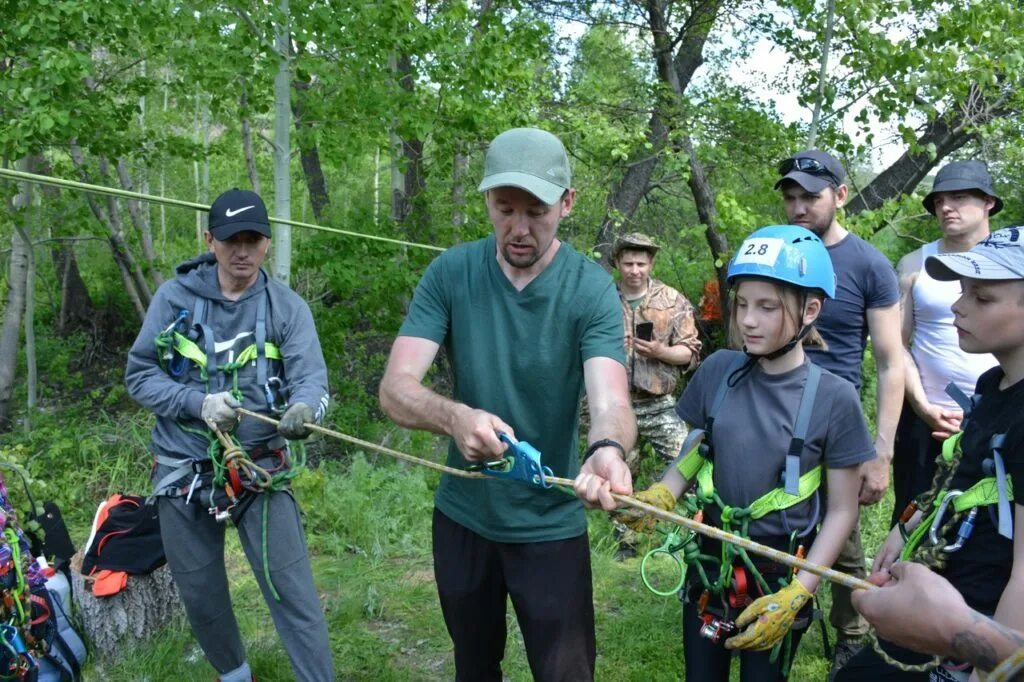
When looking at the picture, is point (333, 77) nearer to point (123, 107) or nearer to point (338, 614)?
point (123, 107)

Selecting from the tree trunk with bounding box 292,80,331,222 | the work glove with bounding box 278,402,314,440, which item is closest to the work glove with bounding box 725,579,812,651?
the work glove with bounding box 278,402,314,440

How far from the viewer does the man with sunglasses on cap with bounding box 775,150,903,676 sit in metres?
3.43

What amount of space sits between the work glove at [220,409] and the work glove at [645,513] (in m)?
1.55

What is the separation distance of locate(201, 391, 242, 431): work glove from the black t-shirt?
2348 millimetres

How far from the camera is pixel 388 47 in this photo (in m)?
6.77

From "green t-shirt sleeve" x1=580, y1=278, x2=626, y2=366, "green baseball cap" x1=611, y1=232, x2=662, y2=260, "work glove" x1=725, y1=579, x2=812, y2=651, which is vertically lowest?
"work glove" x1=725, y1=579, x2=812, y2=651

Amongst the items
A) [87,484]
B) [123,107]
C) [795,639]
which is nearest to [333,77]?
[123,107]

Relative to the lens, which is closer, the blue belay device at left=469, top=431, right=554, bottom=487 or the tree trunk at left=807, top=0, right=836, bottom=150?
the blue belay device at left=469, top=431, right=554, bottom=487

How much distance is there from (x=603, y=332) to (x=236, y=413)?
57.7 inches

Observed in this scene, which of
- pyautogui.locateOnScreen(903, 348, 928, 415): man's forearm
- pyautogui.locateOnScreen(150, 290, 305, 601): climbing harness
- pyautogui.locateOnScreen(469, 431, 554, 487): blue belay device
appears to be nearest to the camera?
pyautogui.locateOnScreen(469, 431, 554, 487): blue belay device

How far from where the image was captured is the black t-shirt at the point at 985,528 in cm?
194

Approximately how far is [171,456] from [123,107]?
5.44m

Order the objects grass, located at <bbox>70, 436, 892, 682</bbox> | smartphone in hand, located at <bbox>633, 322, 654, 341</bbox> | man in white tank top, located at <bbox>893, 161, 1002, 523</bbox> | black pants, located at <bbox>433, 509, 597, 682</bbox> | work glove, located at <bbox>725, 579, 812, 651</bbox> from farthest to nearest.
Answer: smartphone in hand, located at <bbox>633, 322, 654, 341</bbox> < grass, located at <bbox>70, 436, 892, 682</bbox> < man in white tank top, located at <bbox>893, 161, 1002, 523</bbox> < black pants, located at <bbox>433, 509, 597, 682</bbox> < work glove, located at <bbox>725, 579, 812, 651</bbox>

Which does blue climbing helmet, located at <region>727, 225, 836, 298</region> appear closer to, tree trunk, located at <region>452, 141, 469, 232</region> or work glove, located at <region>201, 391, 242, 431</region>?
work glove, located at <region>201, 391, 242, 431</region>
